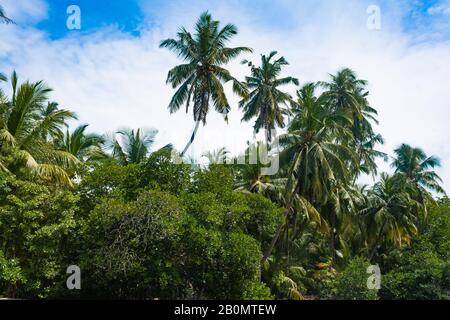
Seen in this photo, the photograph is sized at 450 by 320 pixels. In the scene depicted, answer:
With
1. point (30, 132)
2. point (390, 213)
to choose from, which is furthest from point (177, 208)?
point (390, 213)

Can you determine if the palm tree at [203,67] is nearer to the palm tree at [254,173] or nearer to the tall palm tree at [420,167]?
the palm tree at [254,173]

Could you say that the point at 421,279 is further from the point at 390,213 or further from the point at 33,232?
the point at 33,232

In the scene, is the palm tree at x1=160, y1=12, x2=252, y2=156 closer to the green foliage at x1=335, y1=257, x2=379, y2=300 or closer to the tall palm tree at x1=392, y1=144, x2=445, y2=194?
the green foliage at x1=335, y1=257, x2=379, y2=300

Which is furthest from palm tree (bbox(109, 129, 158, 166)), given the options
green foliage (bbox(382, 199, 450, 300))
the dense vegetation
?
green foliage (bbox(382, 199, 450, 300))

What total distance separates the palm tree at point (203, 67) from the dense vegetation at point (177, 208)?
56mm

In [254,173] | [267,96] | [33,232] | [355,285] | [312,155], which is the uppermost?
[267,96]

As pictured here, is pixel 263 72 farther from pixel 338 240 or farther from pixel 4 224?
pixel 4 224

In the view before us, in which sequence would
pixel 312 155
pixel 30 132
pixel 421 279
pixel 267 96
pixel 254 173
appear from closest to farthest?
pixel 30 132, pixel 312 155, pixel 421 279, pixel 254 173, pixel 267 96

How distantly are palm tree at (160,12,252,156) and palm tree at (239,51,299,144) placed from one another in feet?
11.6

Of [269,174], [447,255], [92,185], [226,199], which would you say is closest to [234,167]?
[269,174]

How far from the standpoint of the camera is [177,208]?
14477mm

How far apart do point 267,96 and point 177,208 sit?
44.1 feet

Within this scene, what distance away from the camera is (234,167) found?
23266mm

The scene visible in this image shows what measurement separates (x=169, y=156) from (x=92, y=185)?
9.31 ft
